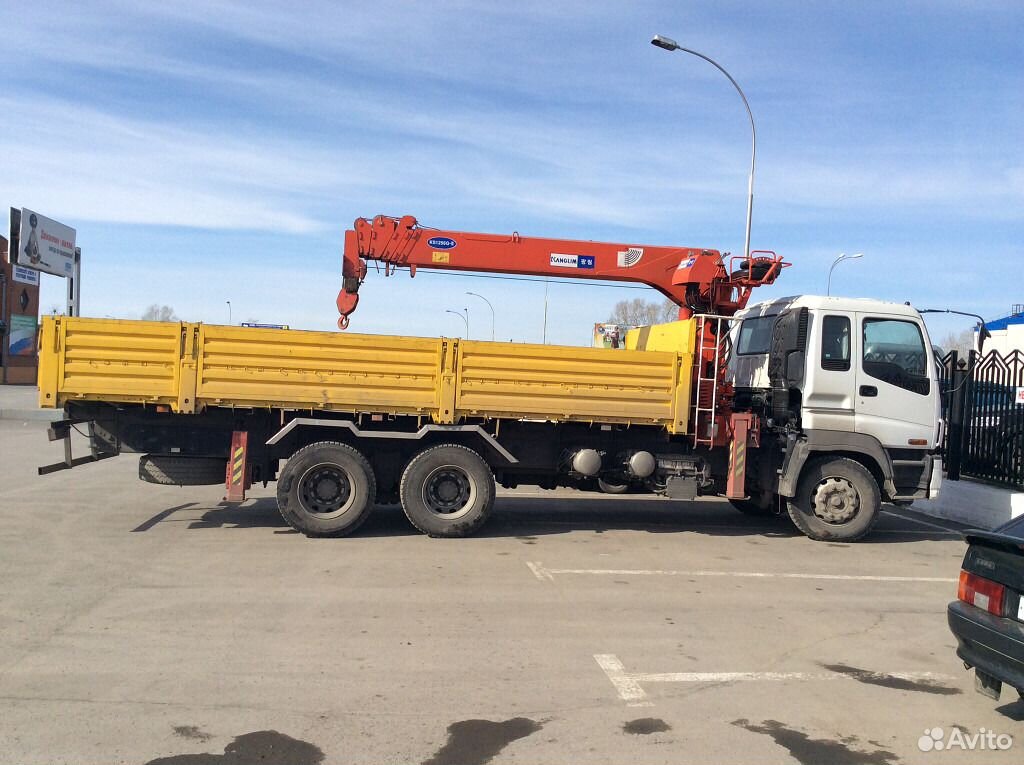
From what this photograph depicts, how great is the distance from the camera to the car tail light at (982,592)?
165 inches

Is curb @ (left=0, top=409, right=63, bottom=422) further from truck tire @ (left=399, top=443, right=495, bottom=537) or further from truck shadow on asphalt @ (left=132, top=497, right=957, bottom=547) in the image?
truck tire @ (left=399, top=443, right=495, bottom=537)

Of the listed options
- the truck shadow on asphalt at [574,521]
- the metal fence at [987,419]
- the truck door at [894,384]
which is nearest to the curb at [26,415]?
the truck shadow on asphalt at [574,521]

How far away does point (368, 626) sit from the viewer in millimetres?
5980

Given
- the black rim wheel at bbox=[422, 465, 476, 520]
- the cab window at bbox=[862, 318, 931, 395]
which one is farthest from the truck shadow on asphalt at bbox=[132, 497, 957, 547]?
the cab window at bbox=[862, 318, 931, 395]

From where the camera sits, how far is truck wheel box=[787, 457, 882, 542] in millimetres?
9570

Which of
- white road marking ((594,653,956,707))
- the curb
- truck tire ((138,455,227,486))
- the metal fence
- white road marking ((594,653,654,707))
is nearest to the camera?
white road marking ((594,653,654,707))

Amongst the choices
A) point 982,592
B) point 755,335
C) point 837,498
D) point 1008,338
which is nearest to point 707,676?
point 982,592

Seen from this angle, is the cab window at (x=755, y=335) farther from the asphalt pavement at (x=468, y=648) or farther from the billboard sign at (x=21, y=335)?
Answer: the billboard sign at (x=21, y=335)

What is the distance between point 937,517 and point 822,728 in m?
9.51

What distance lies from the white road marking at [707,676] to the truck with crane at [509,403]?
389 centimetres

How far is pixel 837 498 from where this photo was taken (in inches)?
378

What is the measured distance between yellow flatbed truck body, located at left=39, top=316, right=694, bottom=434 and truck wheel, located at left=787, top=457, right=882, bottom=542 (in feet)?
5.64

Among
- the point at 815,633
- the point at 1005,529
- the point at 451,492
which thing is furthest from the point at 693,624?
the point at 451,492

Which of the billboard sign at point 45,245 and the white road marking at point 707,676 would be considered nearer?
the white road marking at point 707,676
